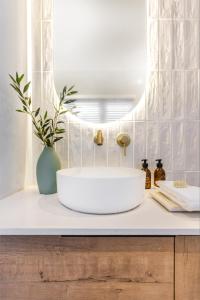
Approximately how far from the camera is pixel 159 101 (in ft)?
3.81

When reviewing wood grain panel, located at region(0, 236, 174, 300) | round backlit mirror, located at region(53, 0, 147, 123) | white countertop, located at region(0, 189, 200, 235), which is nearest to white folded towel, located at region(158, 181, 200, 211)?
white countertop, located at region(0, 189, 200, 235)

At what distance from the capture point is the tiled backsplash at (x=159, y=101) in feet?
3.76

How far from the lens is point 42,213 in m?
0.79

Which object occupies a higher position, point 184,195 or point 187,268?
point 184,195

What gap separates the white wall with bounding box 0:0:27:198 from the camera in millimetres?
965

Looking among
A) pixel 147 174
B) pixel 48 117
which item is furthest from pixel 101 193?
pixel 48 117

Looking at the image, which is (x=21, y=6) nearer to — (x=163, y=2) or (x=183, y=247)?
(x=163, y=2)

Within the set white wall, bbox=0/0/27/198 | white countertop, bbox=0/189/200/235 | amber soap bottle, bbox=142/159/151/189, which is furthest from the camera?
amber soap bottle, bbox=142/159/151/189

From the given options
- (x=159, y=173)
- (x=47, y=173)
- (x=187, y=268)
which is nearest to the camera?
(x=187, y=268)

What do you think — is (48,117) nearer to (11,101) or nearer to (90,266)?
(11,101)

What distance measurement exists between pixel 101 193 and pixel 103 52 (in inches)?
29.3

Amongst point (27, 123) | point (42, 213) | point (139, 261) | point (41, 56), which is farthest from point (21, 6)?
point (139, 261)

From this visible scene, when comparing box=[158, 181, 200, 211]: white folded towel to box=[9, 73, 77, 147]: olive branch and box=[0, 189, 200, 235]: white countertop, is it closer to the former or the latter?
box=[0, 189, 200, 235]: white countertop

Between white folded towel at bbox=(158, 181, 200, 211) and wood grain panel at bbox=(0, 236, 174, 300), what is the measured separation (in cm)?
14
